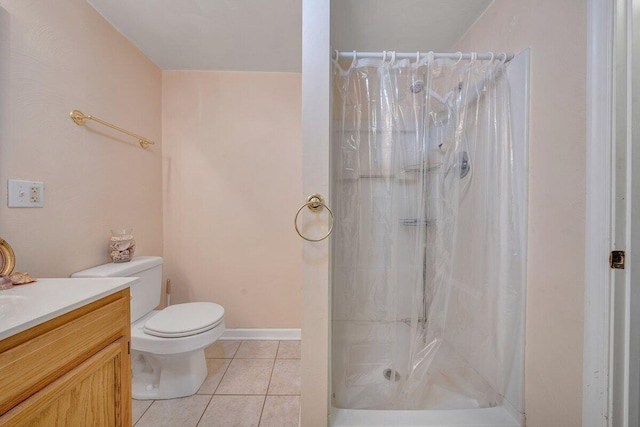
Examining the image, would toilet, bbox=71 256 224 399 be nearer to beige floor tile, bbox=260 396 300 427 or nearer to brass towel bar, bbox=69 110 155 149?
beige floor tile, bbox=260 396 300 427

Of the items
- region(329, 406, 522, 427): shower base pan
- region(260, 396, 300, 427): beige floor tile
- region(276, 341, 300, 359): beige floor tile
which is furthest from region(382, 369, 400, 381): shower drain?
region(276, 341, 300, 359): beige floor tile

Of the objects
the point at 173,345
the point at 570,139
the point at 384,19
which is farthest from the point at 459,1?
the point at 173,345

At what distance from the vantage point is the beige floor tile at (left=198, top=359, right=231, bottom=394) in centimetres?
147

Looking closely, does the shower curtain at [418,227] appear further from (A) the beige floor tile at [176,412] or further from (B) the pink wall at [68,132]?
(B) the pink wall at [68,132]

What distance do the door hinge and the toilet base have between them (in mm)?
1885

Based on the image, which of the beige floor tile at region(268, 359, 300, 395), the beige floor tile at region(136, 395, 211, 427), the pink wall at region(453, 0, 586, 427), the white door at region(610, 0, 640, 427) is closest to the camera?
the white door at region(610, 0, 640, 427)

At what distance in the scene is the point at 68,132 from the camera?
4.13 ft

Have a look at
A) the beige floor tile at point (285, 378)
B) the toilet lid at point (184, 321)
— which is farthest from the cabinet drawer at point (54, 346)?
the beige floor tile at point (285, 378)

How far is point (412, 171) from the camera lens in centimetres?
111

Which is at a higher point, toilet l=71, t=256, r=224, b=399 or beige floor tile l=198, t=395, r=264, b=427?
toilet l=71, t=256, r=224, b=399

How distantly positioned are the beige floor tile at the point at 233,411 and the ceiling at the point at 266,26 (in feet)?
7.44

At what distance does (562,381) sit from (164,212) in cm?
259

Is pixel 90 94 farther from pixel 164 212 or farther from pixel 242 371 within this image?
pixel 242 371

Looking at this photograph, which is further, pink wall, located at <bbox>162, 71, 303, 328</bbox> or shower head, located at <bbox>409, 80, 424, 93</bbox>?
pink wall, located at <bbox>162, 71, 303, 328</bbox>
